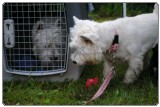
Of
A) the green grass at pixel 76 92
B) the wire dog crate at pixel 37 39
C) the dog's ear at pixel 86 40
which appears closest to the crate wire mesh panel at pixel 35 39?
the wire dog crate at pixel 37 39

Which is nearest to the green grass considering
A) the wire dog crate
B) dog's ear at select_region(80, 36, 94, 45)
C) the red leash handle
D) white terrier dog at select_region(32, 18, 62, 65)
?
the red leash handle

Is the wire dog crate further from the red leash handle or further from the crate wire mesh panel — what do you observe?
the red leash handle

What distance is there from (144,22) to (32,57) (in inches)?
58.0

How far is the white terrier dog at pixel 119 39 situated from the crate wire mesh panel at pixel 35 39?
43 cm

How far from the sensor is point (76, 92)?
12.5ft

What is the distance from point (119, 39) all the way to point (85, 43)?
Result: 1.28 feet

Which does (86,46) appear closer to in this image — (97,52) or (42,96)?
(97,52)

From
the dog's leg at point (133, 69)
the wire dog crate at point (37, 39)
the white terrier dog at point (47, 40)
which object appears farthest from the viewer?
the white terrier dog at point (47, 40)

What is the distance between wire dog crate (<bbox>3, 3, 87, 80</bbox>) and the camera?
4.08 m

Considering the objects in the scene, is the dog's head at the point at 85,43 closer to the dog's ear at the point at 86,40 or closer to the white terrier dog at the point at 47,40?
the dog's ear at the point at 86,40

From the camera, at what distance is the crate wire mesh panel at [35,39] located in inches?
162

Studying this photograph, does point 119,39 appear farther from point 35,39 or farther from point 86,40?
point 35,39

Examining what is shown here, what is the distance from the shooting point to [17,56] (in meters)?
4.31

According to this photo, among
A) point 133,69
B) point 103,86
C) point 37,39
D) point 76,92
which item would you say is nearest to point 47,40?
point 37,39
